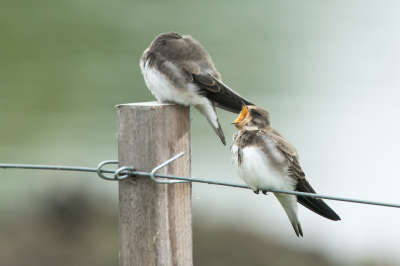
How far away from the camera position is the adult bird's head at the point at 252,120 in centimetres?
285

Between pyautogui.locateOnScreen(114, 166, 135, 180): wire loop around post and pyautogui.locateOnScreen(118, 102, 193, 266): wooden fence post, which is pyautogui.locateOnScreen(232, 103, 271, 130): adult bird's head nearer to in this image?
pyautogui.locateOnScreen(118, 102, 193, 266): wooden fence post

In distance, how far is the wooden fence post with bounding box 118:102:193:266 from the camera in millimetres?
2180

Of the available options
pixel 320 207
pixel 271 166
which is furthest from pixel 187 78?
pixel 320 207

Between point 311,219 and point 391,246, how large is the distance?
53.3 inches

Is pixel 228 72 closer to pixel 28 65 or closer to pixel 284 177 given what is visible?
pixel 28 65

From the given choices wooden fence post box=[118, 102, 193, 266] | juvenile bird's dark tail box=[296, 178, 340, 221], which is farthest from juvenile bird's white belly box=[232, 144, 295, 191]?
wooden fence post box=[118, 102, 193, 266]

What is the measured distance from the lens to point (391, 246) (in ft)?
22.1

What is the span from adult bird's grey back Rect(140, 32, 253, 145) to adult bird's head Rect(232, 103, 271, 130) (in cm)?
42

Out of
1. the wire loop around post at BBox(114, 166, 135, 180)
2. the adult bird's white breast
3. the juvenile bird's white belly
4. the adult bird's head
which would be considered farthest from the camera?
the adult bird's white breast

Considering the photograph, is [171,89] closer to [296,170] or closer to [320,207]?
[296,170]

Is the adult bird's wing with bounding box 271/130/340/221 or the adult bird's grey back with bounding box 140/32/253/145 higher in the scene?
the adult bird's grey back with bounding box 140/32/253/145

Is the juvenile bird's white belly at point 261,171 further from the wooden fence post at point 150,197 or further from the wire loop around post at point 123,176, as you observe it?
the wire loop around post at point 123,176

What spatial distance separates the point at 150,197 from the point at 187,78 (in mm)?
1409

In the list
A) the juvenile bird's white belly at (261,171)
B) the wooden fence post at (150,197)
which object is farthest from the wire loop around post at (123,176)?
the juvenile bird's white belly at (261,171)
